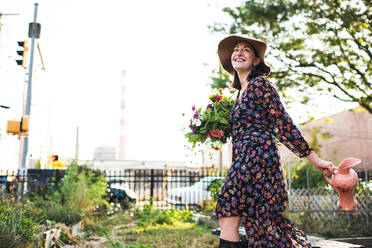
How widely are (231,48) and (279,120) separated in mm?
832

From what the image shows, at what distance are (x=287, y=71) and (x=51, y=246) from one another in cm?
881

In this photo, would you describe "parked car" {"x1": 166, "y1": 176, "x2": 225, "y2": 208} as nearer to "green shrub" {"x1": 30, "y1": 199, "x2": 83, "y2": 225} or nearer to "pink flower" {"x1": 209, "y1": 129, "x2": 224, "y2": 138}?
"green shrub" {"x1": 30, "y1": 199, "x2": 83, "y2": 225}

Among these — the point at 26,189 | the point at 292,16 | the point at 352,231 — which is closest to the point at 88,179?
the point at 26,189

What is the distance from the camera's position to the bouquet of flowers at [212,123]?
2668mm

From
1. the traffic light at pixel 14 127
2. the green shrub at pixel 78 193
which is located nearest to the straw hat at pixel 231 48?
the green shrub at pixel 78 193

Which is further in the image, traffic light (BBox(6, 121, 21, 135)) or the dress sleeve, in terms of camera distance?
traffic light (BBox(6, 121, 21, 135))

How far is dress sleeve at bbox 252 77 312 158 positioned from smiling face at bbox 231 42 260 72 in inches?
11.5

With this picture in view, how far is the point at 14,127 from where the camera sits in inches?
355

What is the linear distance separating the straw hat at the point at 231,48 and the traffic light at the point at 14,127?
7801mm

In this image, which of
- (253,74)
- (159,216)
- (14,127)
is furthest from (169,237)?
(14,127)

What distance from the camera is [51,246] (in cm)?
427

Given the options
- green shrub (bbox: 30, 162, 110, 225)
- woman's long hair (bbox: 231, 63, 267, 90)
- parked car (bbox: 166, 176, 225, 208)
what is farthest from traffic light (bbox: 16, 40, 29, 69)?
woman's long hair (bbox: 231, 63, 267, 90)

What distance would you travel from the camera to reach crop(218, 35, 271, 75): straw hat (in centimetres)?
260

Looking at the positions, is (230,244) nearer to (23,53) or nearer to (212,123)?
(212,123)
